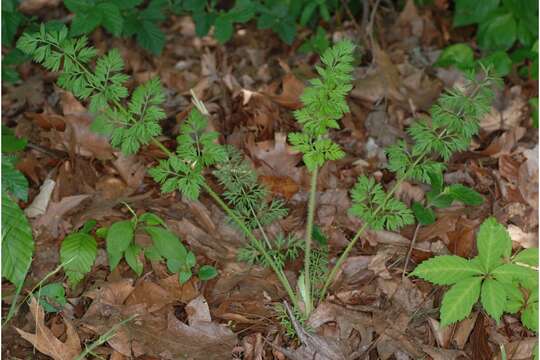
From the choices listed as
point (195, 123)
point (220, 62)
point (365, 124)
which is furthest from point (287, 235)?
point (220, 62)

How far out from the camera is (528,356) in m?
2.01

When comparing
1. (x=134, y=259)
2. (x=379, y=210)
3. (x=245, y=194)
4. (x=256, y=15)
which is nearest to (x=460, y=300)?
(x=379, y=210)

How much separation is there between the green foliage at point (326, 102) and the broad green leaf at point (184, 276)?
0.55 metres

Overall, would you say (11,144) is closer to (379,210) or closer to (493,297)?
(379,210)

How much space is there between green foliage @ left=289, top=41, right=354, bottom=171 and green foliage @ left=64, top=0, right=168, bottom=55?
A: 107 cm

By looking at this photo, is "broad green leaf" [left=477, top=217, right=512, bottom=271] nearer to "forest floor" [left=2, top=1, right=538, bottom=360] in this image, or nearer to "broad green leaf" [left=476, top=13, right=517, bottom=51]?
"forest floor" [left=2, top=1, right=538, bottom=360]

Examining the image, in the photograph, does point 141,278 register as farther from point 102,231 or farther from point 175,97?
point 175,97

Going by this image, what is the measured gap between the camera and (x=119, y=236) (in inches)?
86.4

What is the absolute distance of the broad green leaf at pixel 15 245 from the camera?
211 centimetres

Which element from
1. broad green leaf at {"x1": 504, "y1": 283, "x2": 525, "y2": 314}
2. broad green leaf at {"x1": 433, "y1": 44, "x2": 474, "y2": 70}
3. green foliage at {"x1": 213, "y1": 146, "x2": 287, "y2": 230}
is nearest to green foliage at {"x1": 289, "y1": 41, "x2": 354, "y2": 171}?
green foliage at {"x1": 213, "y1": 146, "x2": 287, "y2": 230}

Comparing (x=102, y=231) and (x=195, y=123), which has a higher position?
(x=195, y=123)

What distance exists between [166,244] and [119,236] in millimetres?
145

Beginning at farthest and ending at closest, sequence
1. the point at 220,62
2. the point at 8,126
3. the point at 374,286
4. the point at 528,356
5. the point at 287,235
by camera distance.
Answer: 1. the point at 220,62
2. the point at 8,126
3. the point at 287,235
4. the point at 374,286
5. the point at 528,356

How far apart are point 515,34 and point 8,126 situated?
218cm
